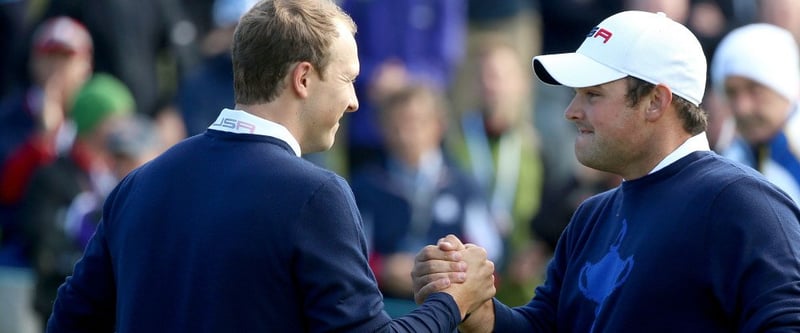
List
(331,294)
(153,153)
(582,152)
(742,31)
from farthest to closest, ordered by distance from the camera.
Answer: (153,153), (742,31), (582,152), (331,294)

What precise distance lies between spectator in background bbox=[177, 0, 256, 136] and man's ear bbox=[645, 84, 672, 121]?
5414 mm

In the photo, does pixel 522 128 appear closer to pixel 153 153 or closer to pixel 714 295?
pixel 153 153

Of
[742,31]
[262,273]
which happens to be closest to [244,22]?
[262,273]

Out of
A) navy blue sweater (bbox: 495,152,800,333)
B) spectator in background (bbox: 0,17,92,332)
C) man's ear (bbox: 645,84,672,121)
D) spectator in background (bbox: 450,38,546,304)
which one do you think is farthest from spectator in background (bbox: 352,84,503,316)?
man's ear (bbox: 645,84,672,121)

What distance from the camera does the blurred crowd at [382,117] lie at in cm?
897

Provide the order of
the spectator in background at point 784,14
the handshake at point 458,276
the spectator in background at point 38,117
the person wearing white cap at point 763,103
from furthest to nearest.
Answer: the spectator in background at point 38,117
the spectator in background at point 784,14
the person wearing white cap at point 763,103
the handshake at point 458,276

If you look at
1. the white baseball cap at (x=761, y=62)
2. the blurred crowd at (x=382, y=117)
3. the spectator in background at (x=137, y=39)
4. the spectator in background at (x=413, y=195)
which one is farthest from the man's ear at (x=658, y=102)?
the spectator in background at (x=137, y=39)

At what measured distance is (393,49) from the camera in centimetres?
1041

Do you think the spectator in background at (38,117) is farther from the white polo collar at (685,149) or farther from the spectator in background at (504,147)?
the white polo collar at (685,149)

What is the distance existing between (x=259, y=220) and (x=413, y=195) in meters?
4.79

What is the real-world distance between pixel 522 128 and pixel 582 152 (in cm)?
526

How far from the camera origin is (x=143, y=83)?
34.4 feet

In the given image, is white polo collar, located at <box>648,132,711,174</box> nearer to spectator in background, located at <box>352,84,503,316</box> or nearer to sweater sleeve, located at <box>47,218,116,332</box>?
sweater sleeve, located at <box>47,218,116,332</box>

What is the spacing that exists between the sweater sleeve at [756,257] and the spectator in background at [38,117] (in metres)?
6.05
